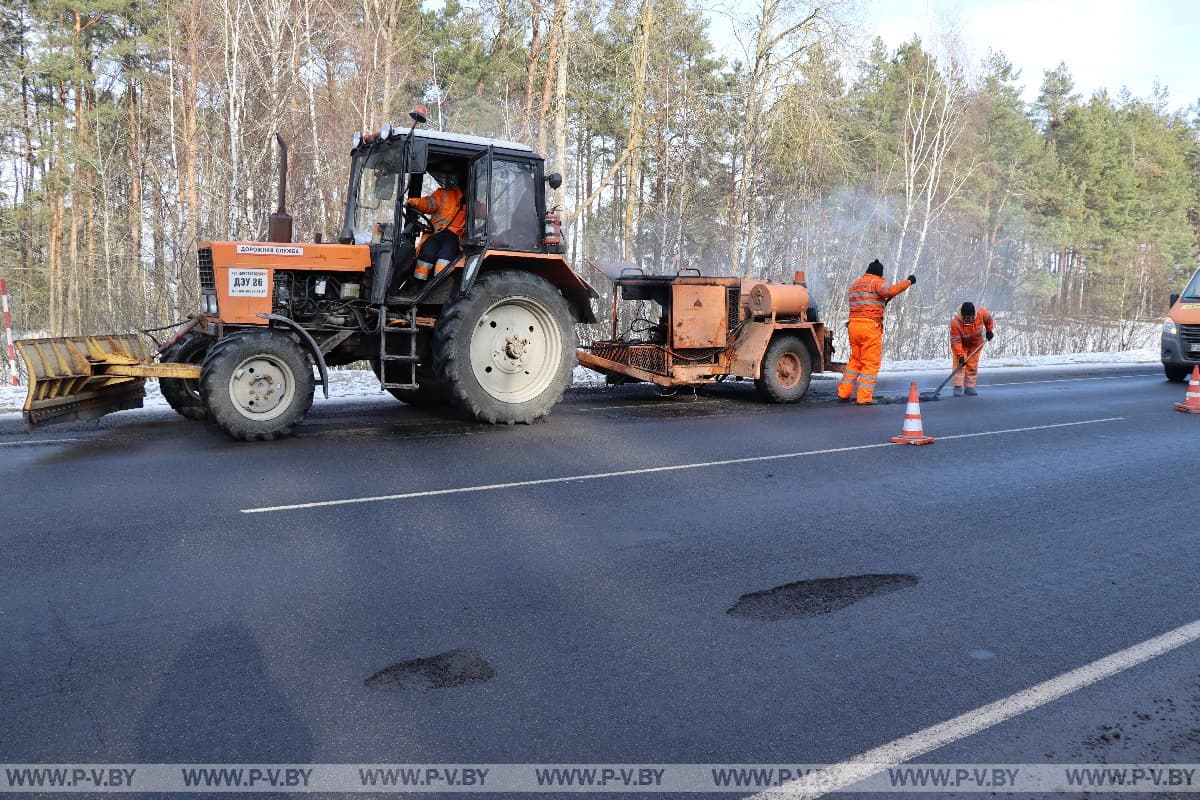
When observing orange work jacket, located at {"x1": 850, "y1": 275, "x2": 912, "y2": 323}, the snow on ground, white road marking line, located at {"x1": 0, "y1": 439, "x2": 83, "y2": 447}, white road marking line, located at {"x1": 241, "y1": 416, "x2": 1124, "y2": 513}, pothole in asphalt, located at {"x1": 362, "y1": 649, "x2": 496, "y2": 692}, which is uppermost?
orange work jacket, located at {"x1": 850, "y1": 275, "x2": 912, "y2": 323}

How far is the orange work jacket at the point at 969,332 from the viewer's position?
14.5 metres

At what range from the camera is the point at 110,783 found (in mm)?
2771

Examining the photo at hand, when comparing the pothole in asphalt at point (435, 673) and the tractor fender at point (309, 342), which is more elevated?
the tractor fender at point (309, 342)

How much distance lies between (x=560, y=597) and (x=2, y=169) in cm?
3474

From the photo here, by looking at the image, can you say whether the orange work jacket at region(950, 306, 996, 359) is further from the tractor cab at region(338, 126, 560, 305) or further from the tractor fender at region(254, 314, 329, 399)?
the tractor fender at region(254, 314, 329, 399)

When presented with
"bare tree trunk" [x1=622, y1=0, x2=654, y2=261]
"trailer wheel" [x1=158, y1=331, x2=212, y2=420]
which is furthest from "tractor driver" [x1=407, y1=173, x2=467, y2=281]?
"bare tree trunk" [x1=622, y1=0, x2=654, y2=261]

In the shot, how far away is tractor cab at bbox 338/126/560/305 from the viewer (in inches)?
357

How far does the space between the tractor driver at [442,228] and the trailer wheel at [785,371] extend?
185 inches

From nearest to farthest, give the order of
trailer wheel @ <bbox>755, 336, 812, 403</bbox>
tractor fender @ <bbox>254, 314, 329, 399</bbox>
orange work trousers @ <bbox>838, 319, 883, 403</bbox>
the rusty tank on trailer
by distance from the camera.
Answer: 1. tractor fender @ <bbox>254, 314, 329, 399</bbox>
2. the rusty tank on trailer
3. trailer wheel @ <bbox>755, 336, 812, 403</bbox>
4. orange work trousers @ <bbox>838, 319, 883, 403</bbox>

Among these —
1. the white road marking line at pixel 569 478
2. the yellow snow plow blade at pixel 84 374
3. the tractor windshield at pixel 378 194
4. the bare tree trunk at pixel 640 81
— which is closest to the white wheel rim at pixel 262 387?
the yellow snow plow blade at pixel 84 374

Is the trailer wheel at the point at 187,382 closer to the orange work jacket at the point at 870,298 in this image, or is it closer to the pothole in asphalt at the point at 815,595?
the pothole in asphalt at the point at 815,595

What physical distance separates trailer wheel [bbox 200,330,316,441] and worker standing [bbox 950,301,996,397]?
10.2 meters

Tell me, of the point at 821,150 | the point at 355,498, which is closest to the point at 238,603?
the point at 355,498

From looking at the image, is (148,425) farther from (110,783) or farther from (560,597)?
(110,783)
